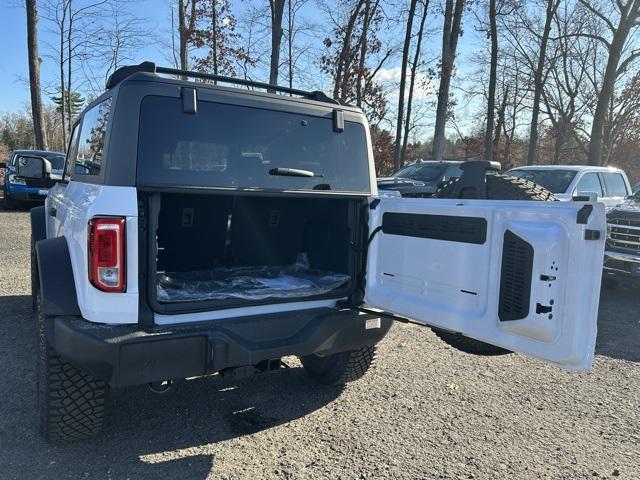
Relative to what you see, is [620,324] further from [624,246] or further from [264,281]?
[264,281]

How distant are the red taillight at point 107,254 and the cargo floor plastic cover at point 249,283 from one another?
31cm

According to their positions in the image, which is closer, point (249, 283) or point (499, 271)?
point (499, 271)

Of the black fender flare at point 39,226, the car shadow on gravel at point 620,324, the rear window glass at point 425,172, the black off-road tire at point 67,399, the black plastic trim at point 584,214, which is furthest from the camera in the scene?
the rear window glass at point 425,172

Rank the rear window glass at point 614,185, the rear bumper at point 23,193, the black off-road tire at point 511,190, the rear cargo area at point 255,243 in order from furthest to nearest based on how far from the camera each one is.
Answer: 1. the rear bumper at point 23,193
2. the rear window glass at point 614,185
3. the rear cargo area at point 255,243
4. the black off-road tire at point 511,190

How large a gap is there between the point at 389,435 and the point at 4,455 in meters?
2.27

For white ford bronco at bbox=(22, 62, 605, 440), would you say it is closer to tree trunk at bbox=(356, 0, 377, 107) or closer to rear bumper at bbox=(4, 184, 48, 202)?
rear bumper at bbox=(4, 184, 48, 202)

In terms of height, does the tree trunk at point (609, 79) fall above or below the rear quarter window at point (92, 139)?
above


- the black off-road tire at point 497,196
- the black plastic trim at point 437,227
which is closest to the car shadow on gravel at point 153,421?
the black off-road tire at point 497,196

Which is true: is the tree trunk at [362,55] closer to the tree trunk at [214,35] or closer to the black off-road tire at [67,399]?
the tree trunk at [214,35]

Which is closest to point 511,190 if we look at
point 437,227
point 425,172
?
point 437,227

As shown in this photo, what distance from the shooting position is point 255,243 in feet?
13.4

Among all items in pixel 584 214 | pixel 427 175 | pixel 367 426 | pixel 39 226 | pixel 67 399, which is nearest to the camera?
pixel 584 214

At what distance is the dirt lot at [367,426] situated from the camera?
2.81m

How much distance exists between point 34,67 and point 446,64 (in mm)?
15132
